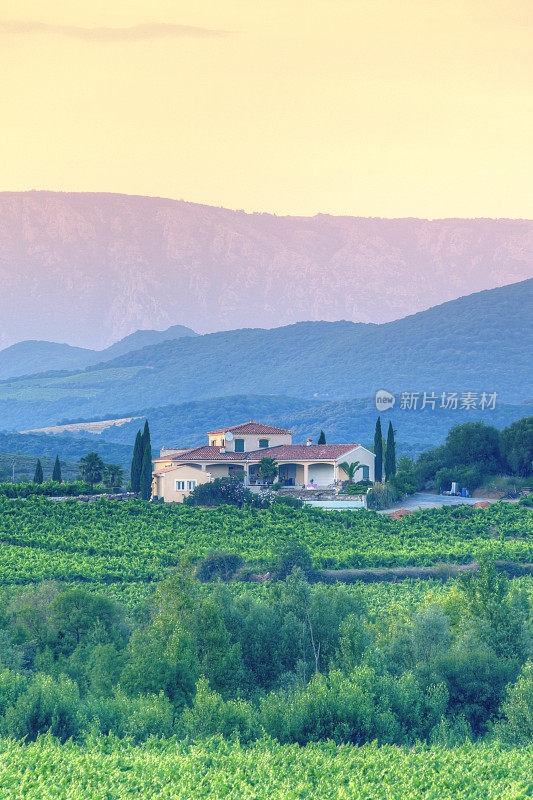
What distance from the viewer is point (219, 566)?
47.3 metres

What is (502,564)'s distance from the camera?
4894 centimetres

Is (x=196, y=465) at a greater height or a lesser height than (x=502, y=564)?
greater

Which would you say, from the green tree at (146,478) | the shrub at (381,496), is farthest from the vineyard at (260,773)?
the green tree at (146,478)

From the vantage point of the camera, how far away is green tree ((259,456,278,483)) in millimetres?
63562

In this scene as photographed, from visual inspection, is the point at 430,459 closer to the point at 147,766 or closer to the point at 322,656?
the point at 322,656

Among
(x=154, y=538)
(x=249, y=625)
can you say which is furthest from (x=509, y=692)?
(x=154, y=538)

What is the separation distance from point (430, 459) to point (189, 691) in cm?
Answer: 4965

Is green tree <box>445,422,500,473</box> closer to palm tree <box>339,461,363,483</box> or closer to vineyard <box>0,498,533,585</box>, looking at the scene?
palm tree <box>339,461,363,483</box>

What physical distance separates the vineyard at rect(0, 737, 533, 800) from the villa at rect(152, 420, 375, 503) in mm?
43206

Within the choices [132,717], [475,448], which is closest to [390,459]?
[475,448]

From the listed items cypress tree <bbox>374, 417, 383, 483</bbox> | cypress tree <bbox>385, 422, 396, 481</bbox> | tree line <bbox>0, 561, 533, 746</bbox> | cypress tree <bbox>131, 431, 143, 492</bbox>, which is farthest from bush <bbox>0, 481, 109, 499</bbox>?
tree line <bbox>0, 561, 533, 746</bbox>

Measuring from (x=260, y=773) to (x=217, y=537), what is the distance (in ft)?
114

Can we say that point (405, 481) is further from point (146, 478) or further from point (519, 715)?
point (519, 715)

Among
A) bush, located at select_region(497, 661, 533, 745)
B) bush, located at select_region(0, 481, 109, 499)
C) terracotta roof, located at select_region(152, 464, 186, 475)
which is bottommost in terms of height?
bush, located at select_region(497, 661, 533, 745)
